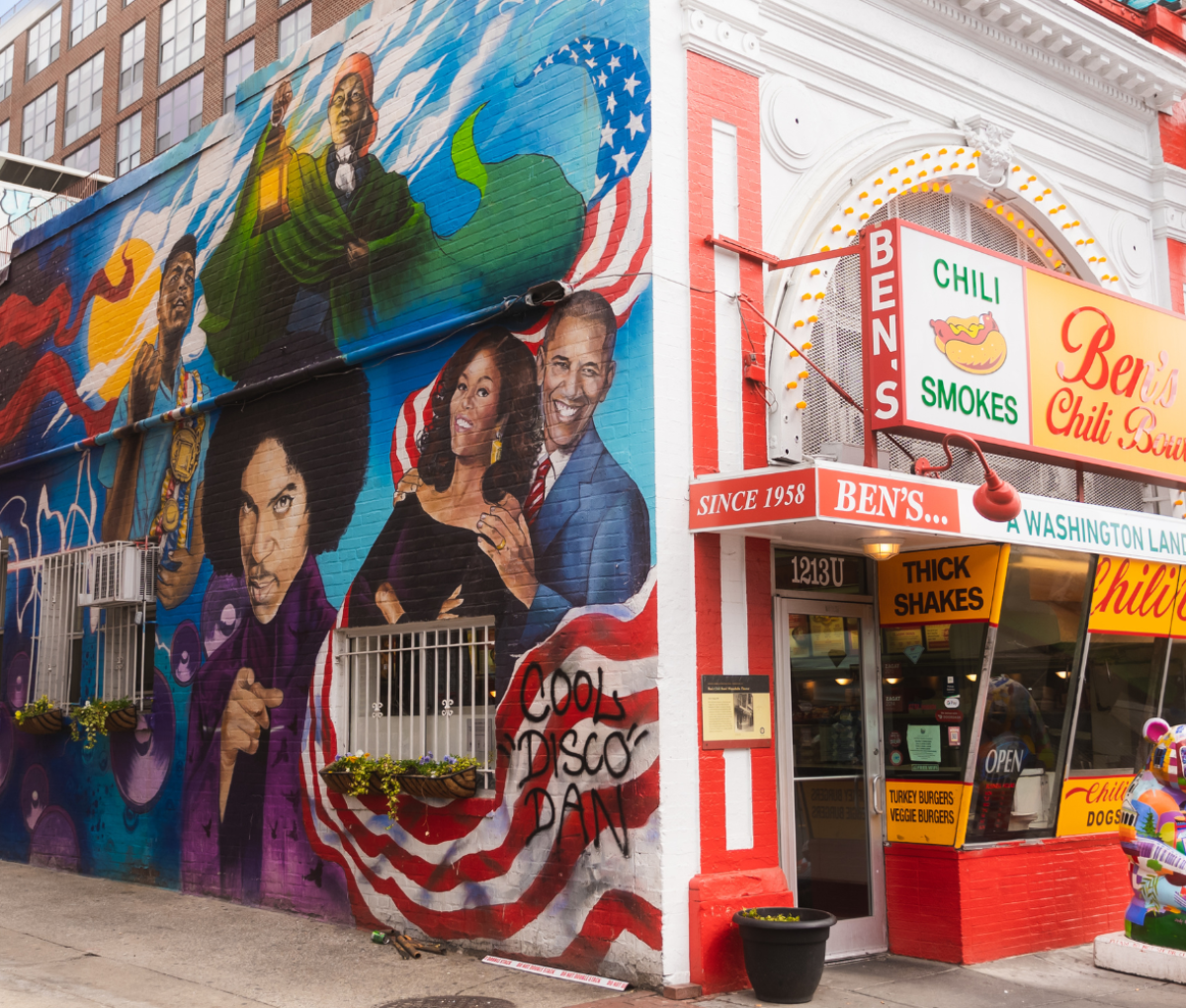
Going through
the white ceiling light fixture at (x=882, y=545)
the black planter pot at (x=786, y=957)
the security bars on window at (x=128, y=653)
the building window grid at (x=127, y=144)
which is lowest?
the black planter pot at (x=786, y=957)

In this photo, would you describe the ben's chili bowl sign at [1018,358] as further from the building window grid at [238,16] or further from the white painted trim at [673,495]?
the building window grid at [238,16]

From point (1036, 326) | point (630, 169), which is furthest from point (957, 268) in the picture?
point (630, 169)

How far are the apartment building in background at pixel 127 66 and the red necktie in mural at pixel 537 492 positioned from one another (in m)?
15.3

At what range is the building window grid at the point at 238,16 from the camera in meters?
24.7

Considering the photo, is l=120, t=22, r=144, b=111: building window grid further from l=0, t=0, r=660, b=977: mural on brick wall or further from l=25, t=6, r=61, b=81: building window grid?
l=0, t=0, r=660, b=977: mural on brick wall

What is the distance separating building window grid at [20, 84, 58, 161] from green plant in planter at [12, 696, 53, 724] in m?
21.7

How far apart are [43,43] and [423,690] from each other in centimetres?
2865

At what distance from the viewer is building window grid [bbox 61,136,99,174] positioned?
28969 millimetres

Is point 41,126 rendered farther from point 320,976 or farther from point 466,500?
point 320,976

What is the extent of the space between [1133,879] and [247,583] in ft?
24.9

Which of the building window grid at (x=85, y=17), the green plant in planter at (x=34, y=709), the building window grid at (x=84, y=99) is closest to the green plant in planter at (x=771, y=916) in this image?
the green plant in planter at (x=34, y=709)

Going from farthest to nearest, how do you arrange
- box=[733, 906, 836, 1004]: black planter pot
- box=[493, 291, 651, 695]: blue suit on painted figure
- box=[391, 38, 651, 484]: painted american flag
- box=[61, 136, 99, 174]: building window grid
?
box=[61, 136, 99, 174]: building window grid, box=[391, 38, 651, 484]: painted american flag, box=[493, 291, 651, 695]: blue suit on painted figure, box=[733, 906, 836, 1004]: black planter pot

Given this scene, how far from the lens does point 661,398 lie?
8.16 metres

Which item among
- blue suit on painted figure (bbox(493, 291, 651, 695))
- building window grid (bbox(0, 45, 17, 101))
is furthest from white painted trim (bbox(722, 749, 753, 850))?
building window grid (bbox(0, 45, 17, 101))
